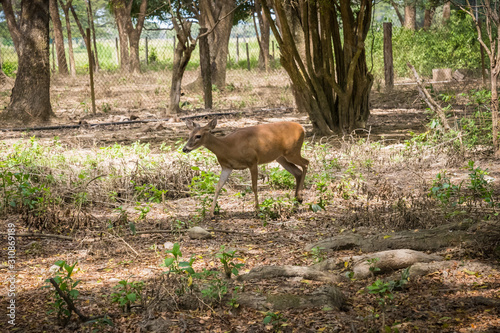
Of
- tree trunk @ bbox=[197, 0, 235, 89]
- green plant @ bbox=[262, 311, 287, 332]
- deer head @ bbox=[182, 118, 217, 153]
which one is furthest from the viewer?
tree trunk @ bbox=[197, 0, 235, 89]

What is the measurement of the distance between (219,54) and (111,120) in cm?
939

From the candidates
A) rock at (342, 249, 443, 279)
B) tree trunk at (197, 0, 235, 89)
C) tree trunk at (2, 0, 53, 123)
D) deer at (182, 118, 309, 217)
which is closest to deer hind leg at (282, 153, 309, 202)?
deer at (182, 118, 309, 217)

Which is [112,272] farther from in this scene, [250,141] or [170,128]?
[170,128]

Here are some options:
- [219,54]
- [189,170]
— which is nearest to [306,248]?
[189,170]

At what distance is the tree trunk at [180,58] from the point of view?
15031 mm

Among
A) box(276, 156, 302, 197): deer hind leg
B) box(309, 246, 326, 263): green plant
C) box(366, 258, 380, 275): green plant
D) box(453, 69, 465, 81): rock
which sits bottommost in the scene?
box(309, 246, 326, 263): green plant

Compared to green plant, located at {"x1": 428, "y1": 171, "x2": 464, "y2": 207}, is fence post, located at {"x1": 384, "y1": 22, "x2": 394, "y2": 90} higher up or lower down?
higher up

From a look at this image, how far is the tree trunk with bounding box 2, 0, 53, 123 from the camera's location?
1408 cm

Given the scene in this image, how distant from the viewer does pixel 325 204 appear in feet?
23.0

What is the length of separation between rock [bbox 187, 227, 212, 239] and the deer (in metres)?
0.78

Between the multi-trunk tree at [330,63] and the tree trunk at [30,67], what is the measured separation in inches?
238

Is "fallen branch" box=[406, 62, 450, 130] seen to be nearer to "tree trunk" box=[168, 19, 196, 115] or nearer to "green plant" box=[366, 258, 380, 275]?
"green plant" box=[366, 258, 380, 275]

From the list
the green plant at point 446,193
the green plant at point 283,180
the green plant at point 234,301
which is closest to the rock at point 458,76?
the green plant at point 283,180

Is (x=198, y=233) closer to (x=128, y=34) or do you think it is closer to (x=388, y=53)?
(x=388, y=53)
